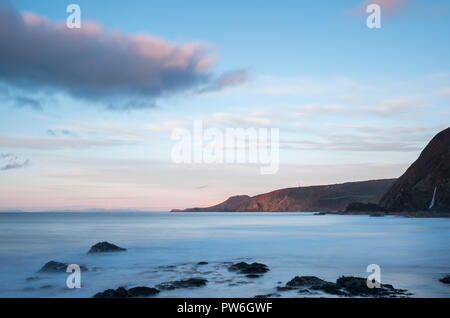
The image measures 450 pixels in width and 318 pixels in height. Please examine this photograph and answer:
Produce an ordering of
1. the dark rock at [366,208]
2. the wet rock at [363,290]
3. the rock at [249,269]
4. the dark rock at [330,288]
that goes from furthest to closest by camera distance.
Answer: the dark rock at [366,208]
the rock at [249,269]
the dark rock at [330,288]
the wet rock at [363,290]

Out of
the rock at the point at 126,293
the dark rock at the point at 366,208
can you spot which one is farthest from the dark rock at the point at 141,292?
the dark rock at the point at 366,208

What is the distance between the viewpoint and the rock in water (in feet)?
321

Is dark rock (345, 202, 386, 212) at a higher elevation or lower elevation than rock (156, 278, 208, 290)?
lower

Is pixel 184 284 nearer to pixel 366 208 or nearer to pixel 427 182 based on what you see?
pixel 427 182

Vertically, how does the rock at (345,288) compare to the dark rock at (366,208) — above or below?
above

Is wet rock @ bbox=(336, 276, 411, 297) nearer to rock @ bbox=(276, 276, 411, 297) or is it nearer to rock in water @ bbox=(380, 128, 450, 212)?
rock @ bbox=(276, 276, 411, 297)

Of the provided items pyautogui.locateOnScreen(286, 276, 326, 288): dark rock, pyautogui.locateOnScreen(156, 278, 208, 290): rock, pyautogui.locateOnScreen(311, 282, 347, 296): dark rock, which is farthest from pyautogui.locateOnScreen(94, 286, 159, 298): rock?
pyautogui.locateOnScreen(311, 282, 347, 296): dark rock

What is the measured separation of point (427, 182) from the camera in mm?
104500

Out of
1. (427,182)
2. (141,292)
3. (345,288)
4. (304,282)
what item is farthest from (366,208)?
(141,292)

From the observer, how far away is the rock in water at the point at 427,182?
321ft

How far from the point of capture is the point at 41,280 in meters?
17.7

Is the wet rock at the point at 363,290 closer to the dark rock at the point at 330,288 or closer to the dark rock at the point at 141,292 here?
the dark rock at the point at 330,288
